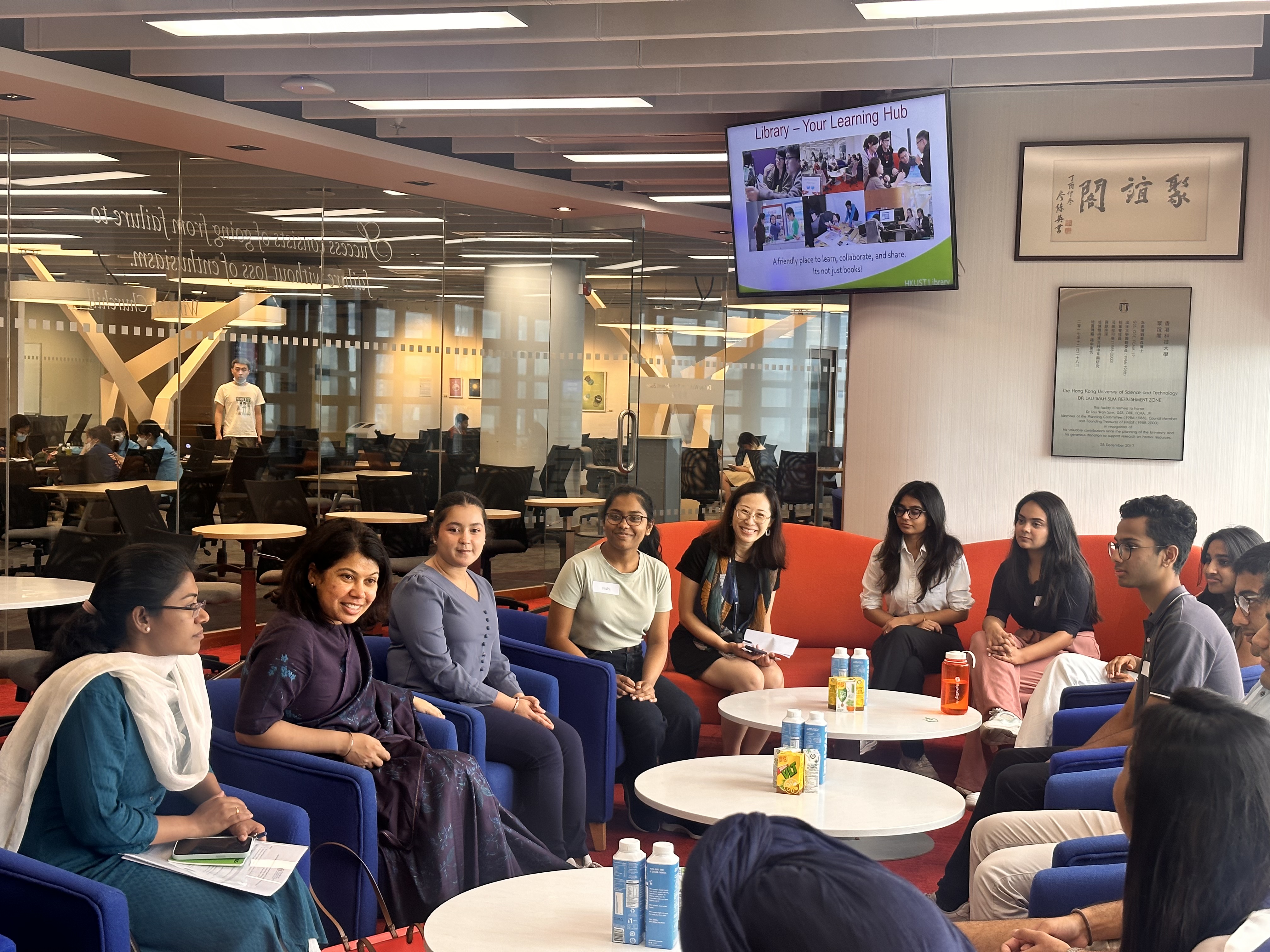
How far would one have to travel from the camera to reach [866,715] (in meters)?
4.29

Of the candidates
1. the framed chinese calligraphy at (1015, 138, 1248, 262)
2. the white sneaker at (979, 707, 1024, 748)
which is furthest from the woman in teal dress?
the framed chinese calligraphy at (1015, 138, 1248, 262)

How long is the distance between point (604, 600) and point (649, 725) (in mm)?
540

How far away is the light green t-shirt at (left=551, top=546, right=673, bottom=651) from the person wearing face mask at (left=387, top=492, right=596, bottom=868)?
54cm

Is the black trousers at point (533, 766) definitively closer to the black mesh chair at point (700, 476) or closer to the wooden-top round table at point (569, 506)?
the wooden-top round table at point (569, 506)

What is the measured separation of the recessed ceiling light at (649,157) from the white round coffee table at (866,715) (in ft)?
13.7

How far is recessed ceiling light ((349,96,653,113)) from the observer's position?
621cm

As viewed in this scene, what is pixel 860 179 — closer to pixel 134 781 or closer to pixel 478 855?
pixel 478 855

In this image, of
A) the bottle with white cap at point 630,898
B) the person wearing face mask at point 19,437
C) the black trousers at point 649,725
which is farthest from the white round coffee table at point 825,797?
the person wearing face mask at point 19,437

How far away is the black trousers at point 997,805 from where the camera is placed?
3623 millimetres

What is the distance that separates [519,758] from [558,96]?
3.52 meters

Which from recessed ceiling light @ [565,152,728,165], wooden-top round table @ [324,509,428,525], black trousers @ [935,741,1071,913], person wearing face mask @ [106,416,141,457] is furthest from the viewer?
wooden-top round table @ [324,509,428,525]

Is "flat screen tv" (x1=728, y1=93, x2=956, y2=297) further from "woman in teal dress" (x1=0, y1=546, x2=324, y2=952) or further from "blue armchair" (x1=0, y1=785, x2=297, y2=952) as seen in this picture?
"blue armchair" (x1=0, y1=785, x2=297, y2=952)

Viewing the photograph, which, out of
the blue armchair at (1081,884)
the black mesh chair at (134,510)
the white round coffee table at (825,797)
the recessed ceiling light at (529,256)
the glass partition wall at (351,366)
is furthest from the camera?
the recessed ceiling light at (529,256)

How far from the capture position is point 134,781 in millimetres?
2605
